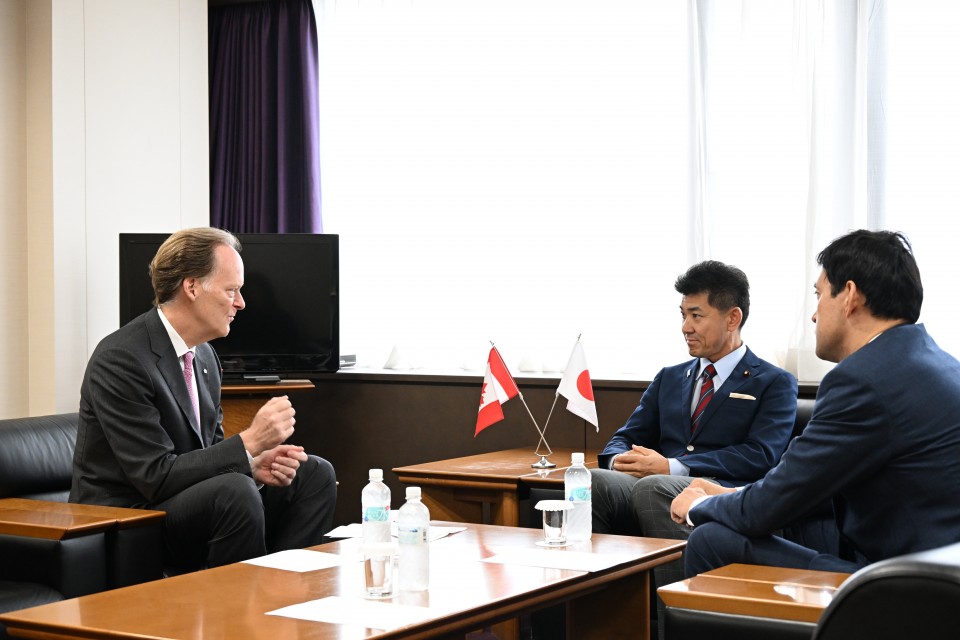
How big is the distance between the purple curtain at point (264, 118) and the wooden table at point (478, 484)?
1.90 m

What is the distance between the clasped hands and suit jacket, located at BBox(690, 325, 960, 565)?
1567 mm

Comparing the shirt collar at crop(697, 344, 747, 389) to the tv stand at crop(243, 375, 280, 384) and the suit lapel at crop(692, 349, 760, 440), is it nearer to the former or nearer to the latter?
the suit lapel at crop(692, 349, 760, 440)

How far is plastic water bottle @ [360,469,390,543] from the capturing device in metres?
2.47

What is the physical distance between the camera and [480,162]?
204 inches

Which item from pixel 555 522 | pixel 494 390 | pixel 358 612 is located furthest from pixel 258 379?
pixel 358 612

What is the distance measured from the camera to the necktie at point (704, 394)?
3.97 meters

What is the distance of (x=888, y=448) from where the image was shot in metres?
2.28

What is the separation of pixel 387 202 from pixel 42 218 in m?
1.59

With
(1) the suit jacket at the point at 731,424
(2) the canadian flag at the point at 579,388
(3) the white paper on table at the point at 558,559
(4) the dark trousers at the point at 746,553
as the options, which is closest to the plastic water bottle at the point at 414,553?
(3) the white paper on table at the point at 558,559

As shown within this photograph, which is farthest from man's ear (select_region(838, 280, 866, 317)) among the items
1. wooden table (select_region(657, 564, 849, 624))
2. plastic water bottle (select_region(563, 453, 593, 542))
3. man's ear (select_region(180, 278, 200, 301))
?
man's ear (select_region(180, 278, 200, 301))

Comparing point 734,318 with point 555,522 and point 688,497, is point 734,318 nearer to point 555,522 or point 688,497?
point 688,497

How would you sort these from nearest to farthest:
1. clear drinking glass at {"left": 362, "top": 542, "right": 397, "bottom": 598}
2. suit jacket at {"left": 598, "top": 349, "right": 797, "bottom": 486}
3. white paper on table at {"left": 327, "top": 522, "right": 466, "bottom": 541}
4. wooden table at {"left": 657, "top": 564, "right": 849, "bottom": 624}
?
wooden table at {"left": 657, "top": 564, "right": 849, "bottom": 624}, clear drinking glass at {"left": 362, "top": 542, "right": 397, "bottom": 598}, white paper on table at {"left": 327, "top": 522, "right": 466, "bottom": 541}, suit jacket at {"left": 598, "top": 349, "right": 797, "bottom": 486}

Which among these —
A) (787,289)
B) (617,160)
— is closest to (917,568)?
(787,289)

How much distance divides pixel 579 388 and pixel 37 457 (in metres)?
2.02
